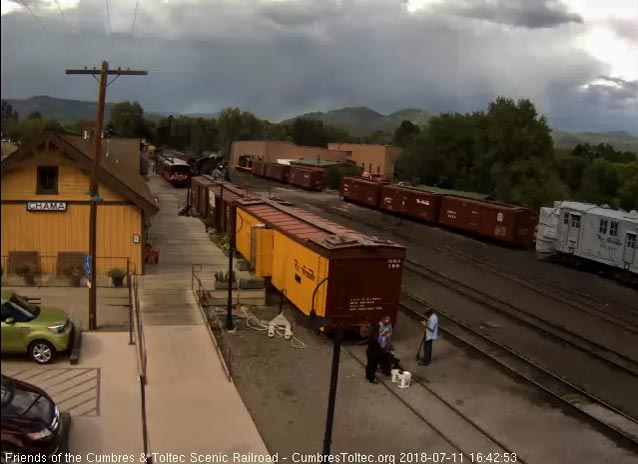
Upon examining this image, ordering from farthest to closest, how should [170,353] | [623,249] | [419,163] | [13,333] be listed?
[419,163] → [623,249] → [170,353] → [13,333]

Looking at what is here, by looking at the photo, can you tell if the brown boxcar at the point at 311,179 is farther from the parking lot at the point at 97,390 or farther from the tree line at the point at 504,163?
the parking lot at the point at 97,390

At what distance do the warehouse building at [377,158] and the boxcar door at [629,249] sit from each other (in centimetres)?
6326

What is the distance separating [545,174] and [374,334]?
5455 cm

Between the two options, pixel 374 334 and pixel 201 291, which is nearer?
pixel 374 334

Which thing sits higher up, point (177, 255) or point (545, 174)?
point (545, 174)

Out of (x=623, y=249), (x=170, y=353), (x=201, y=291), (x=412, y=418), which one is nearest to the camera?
(x=412, y=418)

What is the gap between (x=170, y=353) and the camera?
16.1 m

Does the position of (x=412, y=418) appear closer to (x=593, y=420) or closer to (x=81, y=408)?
(x=593, y=420)

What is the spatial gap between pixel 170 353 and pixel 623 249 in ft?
72.4

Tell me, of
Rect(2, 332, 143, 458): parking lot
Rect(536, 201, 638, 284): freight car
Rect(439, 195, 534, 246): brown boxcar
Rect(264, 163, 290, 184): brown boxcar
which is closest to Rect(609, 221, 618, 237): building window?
Rect(536, 201, 638, 284): freight car

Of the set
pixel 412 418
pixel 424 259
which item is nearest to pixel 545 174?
pixel 424 259

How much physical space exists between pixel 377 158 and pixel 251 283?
7891cm

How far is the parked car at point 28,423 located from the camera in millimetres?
9375

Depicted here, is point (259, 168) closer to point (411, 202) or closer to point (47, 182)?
point (411, 202)
